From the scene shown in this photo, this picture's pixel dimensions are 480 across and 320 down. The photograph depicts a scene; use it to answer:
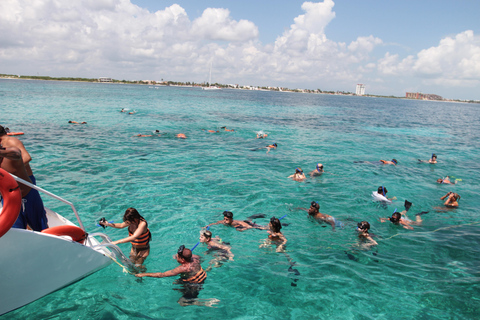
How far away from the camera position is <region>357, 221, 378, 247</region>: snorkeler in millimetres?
9008

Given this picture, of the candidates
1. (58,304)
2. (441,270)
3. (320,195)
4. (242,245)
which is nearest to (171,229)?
(242,245)

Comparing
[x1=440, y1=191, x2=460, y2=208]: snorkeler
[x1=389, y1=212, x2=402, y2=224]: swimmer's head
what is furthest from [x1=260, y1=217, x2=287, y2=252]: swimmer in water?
[x1=440, y1=191, x2=460, y2=208]: snorkeler

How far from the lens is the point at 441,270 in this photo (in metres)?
8.02

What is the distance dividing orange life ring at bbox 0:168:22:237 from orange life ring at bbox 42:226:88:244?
92cm

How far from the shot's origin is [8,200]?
4.15 meters

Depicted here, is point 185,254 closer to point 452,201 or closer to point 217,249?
point 217,249

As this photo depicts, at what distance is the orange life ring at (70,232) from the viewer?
511 centimetres

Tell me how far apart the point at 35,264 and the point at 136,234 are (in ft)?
6.43

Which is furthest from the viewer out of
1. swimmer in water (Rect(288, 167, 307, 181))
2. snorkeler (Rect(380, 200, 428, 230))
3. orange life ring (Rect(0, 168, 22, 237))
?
swimmer in water (Rect(288, 167, 307, 181))

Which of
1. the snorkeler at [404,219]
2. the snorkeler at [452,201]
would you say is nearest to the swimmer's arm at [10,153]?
the snorkeler at [404,219]

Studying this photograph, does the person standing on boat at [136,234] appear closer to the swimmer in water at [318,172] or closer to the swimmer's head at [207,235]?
the swimmer's head at [207,235]

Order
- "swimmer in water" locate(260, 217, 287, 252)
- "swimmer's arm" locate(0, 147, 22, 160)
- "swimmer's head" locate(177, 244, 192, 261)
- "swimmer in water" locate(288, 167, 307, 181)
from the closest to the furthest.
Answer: "swimmer's arm" locate(0, 147, 22, 160)
"swimmer's head" locate(177, 244, 192, 261)
"swimmer in water" locate(260, 217, 287, 252)
"swimmer in water" locate(288, 167, 307, 181)

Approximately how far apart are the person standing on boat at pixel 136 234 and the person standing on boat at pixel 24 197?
4.20 ft

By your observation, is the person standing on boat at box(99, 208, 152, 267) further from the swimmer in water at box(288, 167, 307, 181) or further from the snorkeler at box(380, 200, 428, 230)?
the swimmer in water at box(288, 167, 307, 181)
